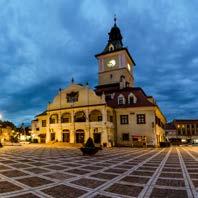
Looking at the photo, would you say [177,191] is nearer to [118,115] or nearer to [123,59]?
[118,115]

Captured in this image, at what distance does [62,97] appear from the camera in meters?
48.4

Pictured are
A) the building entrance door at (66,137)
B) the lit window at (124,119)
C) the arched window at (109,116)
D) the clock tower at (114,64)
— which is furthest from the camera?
the clock tower at (114,64)

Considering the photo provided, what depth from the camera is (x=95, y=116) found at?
144 ft

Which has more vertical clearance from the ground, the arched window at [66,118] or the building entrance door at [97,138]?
the arched window at [66,118]

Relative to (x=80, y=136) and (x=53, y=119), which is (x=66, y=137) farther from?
(x=53, y=119)

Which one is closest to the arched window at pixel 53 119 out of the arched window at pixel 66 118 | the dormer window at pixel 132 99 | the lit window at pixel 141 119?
the arched window at pixel 66 118

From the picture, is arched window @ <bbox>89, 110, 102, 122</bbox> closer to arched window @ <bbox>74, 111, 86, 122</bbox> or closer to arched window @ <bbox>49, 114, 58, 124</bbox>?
arched window @ <bbox>74, 111, 86, 122</bbox>

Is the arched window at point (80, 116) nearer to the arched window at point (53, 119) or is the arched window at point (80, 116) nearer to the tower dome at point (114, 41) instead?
the arched window at point (53, 119)

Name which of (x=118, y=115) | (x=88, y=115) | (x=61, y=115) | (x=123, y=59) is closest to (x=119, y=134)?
(x=118, y=115)

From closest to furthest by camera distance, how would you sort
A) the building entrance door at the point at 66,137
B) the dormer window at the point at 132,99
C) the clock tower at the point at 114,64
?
the dormer window at the point at 132,99 < the building entrance door at the point at 66,137 < the clock tower at the point at 114,64

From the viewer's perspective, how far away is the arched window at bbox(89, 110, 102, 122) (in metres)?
43.1

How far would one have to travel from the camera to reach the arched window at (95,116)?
141ft

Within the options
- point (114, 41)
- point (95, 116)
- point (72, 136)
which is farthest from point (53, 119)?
point (114, 41)

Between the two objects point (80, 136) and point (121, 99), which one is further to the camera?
point (121, 99)
